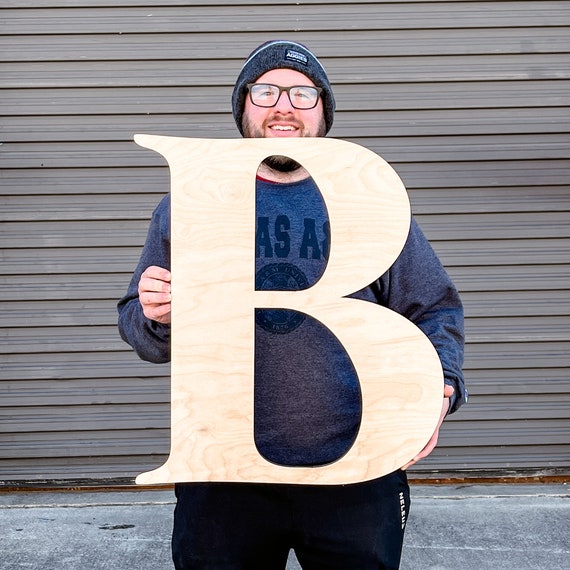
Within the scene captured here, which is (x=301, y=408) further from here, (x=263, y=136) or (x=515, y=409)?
(x=515, y=409)

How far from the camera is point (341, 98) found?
3678 mm

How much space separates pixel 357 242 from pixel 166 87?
7.43 feet

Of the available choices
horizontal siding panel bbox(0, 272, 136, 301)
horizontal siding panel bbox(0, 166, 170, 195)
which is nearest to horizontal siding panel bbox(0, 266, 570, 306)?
horizontal siding panel bbox(0, 272, 136, 301)

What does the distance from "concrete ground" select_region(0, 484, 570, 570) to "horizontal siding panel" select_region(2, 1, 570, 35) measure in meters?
2.25

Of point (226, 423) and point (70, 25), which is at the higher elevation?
point (70, 25)

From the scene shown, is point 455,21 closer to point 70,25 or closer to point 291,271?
point 70,25

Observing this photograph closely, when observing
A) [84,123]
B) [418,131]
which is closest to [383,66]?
[418,131]

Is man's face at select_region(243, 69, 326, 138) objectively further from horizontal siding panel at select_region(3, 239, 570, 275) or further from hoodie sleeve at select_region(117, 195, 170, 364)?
horizontal siding panel at select_region(3, 239, 570, 275)

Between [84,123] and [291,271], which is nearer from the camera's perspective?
[291,271]

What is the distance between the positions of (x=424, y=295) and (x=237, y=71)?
7.06 feet

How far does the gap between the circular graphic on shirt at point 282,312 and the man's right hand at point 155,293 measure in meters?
0.22

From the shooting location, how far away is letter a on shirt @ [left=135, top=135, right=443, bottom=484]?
1632mm

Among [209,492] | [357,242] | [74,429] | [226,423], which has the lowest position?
[74,429]

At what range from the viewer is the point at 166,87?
11.9 feet
